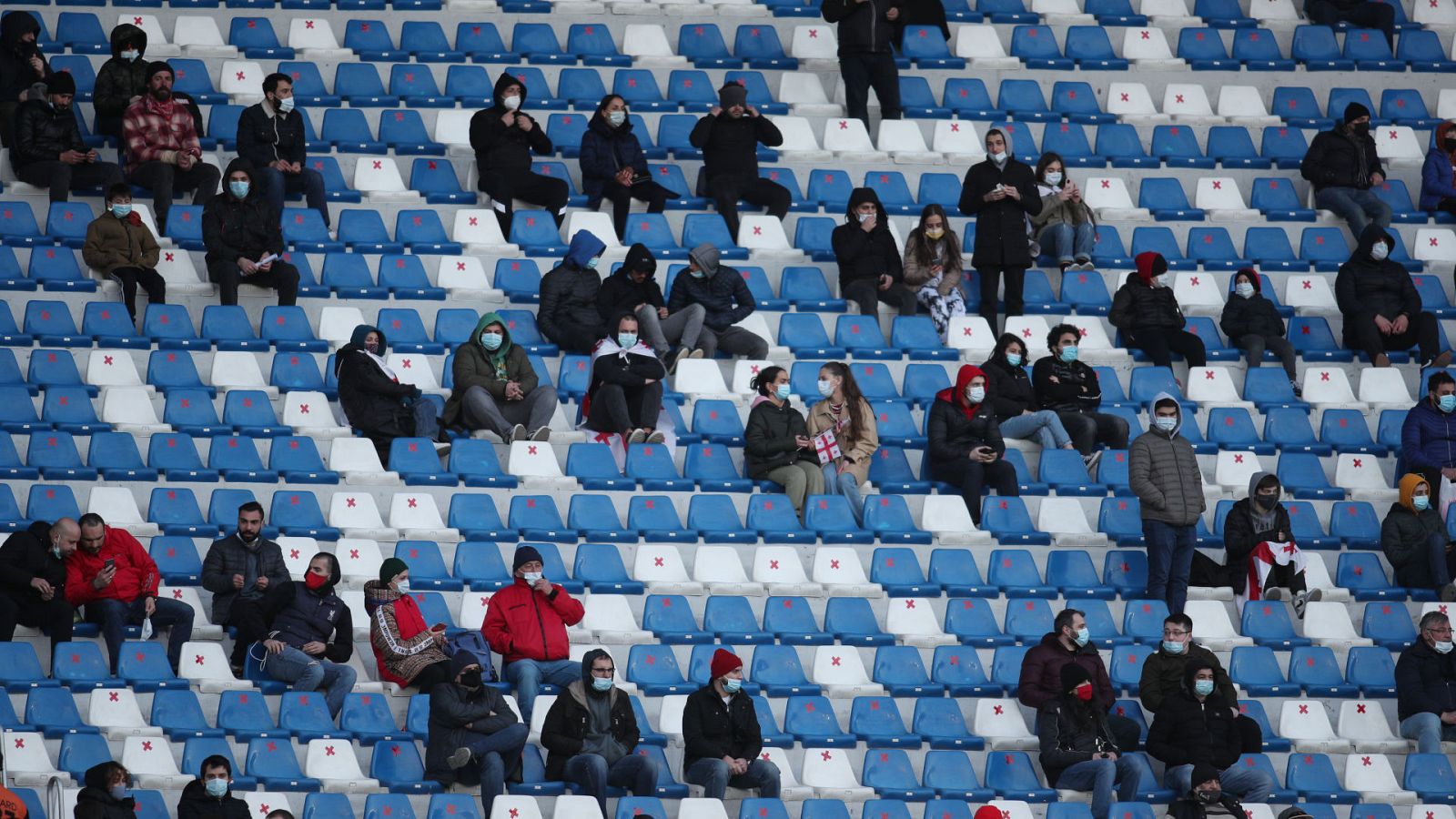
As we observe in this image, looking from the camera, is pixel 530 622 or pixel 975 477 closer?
pixel 530 622

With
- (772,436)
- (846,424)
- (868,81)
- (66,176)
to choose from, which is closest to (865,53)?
(868,81)

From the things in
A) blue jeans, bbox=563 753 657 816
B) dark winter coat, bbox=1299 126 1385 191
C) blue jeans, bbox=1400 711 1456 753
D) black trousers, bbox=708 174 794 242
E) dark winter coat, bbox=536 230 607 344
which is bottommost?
blue jeans, bbox=563 753 657 816

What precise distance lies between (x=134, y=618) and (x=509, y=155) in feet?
16.8

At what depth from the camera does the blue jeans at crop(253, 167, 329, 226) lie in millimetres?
17484

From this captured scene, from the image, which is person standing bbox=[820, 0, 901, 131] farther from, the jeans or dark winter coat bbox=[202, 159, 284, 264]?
dark winter coat bbox=[202, 159, 284, 264]

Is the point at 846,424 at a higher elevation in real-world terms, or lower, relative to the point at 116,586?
higher

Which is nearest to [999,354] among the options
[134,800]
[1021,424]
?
[1021,424]

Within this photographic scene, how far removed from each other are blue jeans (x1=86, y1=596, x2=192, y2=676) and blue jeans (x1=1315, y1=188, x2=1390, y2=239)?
9.57m

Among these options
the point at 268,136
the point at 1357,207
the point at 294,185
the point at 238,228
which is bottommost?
the point at 238,228

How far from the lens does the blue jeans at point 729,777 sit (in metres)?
13.7

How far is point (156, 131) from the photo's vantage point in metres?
17.8

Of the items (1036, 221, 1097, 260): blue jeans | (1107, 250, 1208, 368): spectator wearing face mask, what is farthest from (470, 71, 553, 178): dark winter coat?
(1107, 250, 1208, 368): spectator wearing face mask

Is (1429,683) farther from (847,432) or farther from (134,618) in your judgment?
(134,618)

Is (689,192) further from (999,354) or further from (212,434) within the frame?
(212,434)
